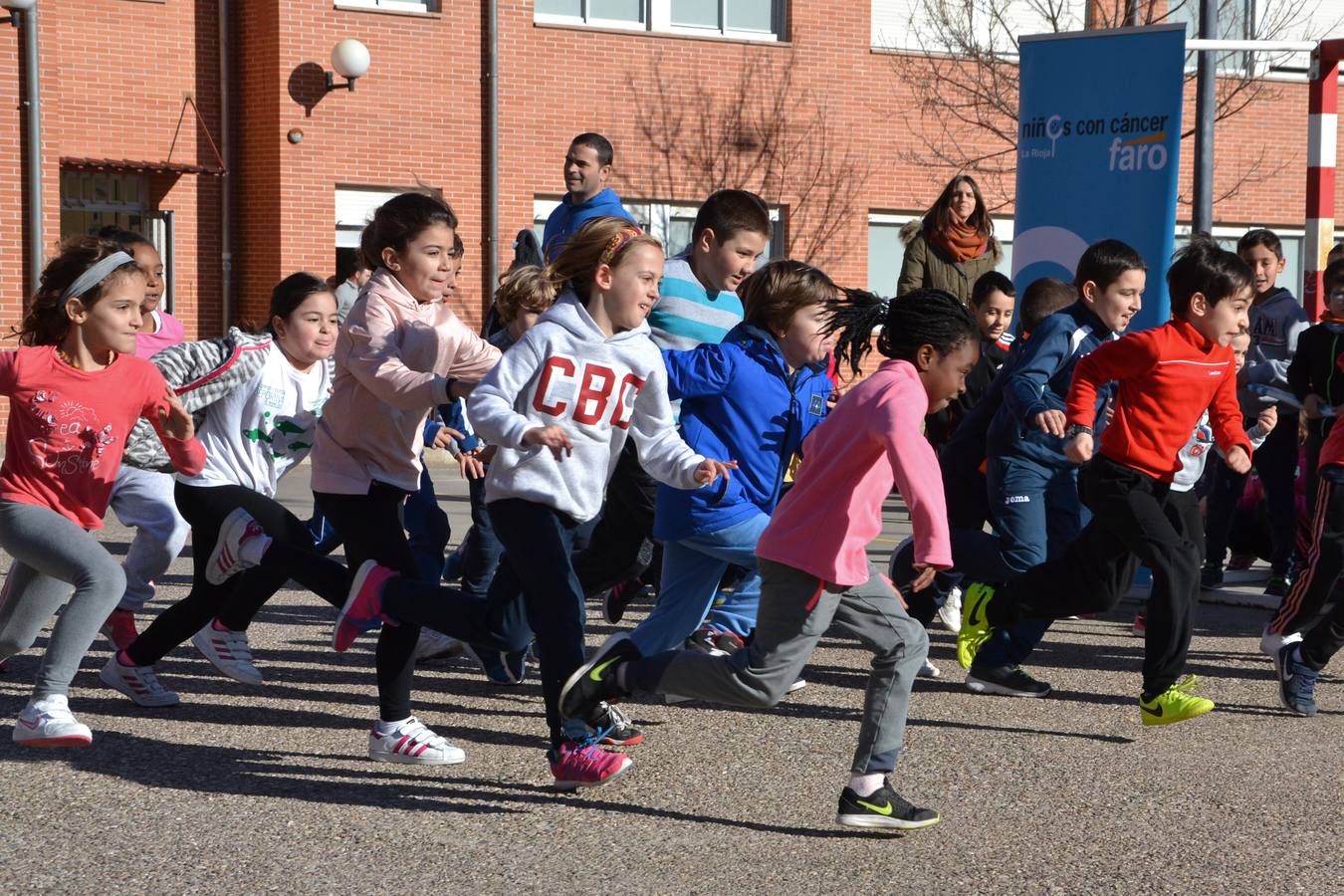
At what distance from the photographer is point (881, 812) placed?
16.1ft

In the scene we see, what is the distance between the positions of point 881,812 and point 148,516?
353cm

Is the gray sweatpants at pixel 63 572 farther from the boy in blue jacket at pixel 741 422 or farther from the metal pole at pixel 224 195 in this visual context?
the metal pole at pixel 224 195

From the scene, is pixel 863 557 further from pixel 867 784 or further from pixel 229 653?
pixel 229 653

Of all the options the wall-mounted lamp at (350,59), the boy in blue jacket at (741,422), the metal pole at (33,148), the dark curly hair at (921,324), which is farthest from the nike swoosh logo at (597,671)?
the wall-mounted lamp at (350,59)

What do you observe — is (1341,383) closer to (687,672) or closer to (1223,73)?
(687,672)

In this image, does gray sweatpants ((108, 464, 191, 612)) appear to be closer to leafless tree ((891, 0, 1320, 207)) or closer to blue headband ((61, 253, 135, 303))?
blue headband ((61, 253, 135, 303))

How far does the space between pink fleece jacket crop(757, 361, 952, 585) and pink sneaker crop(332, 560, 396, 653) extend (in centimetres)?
133

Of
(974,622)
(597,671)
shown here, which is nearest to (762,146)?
(974,622)

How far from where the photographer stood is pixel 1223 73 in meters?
24.8

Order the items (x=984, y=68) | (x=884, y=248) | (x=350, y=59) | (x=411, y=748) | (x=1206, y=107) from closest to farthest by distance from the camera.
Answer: (x=411, y=748), (x=1206, y=107), (x=350, y=59), (x=984, y=68), (x=884, y=248)

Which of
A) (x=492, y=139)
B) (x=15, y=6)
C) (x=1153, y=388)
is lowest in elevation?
(x=1153, y=388)

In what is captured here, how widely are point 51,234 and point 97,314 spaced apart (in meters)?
15.1

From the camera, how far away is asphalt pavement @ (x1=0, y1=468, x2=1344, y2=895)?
14.8 feet

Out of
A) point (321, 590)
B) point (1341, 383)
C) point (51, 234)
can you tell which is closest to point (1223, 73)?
point (51, 234)
